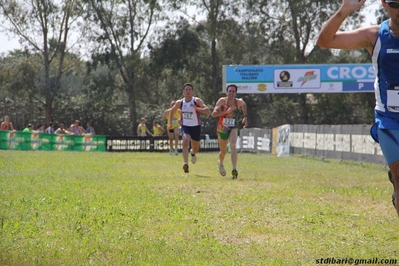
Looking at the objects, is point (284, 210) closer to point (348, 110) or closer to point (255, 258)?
point (255, 258)

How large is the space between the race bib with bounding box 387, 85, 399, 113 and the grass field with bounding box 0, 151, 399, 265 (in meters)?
1.43

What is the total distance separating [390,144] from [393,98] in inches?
13.7

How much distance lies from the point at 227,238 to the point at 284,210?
2538 mm

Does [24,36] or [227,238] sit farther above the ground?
[24,36]

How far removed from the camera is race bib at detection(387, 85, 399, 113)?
5.92 metres

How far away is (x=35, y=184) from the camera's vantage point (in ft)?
44.8

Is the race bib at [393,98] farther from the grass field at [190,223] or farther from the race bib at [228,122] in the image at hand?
the race bib at [228,122]

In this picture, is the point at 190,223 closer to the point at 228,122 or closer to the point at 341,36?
the point at 341,36

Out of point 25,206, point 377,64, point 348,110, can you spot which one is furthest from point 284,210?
point 348,110

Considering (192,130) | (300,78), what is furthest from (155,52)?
(192,130)

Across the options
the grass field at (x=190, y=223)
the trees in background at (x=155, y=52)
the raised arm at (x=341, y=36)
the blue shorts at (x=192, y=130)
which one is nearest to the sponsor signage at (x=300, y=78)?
the trees in background at (x=155, y=52)

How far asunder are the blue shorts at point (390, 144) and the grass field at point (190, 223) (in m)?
1.11

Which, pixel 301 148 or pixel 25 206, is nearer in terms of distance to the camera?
pixel 25 206

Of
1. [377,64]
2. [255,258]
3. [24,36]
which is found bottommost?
[255,258]
